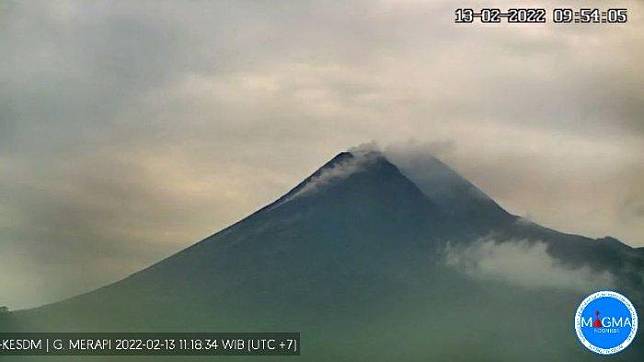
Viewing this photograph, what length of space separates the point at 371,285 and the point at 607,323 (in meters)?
1.10

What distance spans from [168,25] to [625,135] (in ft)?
7.11

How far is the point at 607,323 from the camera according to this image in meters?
3.32

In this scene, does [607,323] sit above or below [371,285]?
below

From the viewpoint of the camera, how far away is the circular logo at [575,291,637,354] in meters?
3.32

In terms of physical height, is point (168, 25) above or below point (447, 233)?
above

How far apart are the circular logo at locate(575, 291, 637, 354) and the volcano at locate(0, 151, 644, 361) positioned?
38 mm

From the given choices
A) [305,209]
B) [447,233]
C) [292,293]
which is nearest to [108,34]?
[305,209]

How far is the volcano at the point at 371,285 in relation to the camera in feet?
10.9

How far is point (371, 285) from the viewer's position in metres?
3.32

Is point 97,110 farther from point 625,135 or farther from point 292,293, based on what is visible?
point 625,135

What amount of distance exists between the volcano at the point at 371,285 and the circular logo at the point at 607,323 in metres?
0.04

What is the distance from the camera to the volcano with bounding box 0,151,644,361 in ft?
10.9

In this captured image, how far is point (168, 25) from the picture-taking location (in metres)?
3.35

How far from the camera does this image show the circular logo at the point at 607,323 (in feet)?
10.9
